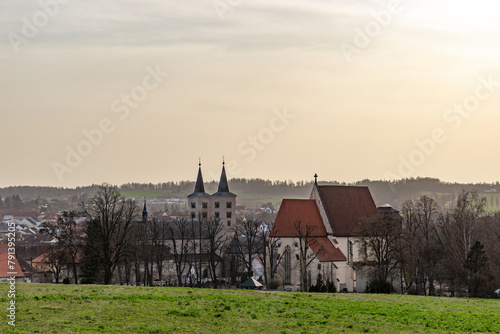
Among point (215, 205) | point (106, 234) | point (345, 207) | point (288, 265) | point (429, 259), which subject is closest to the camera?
point (106, 234)

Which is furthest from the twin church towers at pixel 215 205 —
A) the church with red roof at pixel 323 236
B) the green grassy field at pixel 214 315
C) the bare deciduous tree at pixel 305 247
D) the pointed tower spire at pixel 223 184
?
the green grassy field at pixel 214 315

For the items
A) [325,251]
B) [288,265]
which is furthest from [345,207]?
[288,265]

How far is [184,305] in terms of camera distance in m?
25.4

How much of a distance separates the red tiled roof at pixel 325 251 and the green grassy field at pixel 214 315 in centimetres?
3055

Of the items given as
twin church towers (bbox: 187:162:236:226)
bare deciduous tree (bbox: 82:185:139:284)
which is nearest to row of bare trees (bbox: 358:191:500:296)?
bare deciduous tree (bbox: 82:185:139:284)

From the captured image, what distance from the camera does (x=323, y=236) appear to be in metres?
63.6

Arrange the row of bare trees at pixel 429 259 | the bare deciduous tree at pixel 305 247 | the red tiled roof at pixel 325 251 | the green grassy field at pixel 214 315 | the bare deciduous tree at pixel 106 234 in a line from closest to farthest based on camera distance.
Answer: the green grassy field at pixel 214 315 < the bare deciduous tree at pixel 106 234 < the row of bare trees at pixel 429 259 < the bare deciduous tree at pixel 305 247 < the red tiled roof at pixel 325 251

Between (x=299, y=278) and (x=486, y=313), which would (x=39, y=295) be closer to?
(x=486, y=313)

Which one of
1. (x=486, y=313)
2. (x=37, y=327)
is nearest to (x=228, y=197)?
(x=486, y=313)

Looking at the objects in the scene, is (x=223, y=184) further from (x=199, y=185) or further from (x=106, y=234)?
(x=106, y=234)

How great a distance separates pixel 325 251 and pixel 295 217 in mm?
4614

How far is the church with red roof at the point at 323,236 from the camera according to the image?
6097cm

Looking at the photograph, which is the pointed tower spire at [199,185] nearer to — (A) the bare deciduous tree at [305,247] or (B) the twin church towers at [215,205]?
(B) the twin church towers at [215,205]

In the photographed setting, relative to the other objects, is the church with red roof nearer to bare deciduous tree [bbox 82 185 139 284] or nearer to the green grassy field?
bare deciduous tree [bbox 82 185 139 284]
